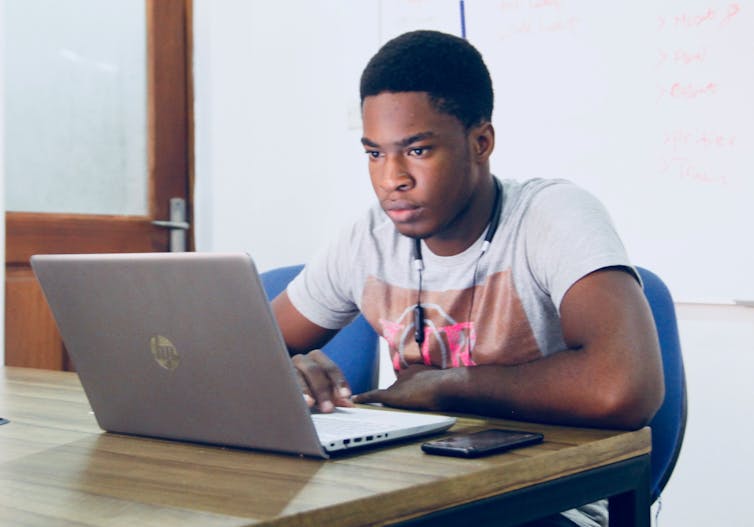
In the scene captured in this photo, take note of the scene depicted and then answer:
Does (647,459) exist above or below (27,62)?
below

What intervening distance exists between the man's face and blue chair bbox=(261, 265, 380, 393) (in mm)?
402

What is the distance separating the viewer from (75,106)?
9.30 feet

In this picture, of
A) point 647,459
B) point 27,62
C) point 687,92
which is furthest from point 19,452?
point 27,62

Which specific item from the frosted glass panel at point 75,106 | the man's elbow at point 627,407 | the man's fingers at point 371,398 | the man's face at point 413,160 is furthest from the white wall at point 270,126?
the man's elbow at point 627,407

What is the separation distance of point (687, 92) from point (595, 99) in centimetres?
24

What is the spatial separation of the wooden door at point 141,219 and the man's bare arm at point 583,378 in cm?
170

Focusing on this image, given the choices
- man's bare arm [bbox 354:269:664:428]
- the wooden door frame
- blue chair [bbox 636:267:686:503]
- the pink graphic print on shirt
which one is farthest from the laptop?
the wooden door frame

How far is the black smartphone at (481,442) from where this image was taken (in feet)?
2.85

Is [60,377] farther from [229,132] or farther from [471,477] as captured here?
[229,132]

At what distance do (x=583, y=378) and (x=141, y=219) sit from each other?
211 cm

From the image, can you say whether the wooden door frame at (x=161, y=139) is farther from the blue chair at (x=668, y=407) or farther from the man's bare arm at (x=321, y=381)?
the blue chair at (x=668, y=407)

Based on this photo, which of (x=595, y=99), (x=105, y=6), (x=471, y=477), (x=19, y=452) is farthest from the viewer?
(x=105, y=6)

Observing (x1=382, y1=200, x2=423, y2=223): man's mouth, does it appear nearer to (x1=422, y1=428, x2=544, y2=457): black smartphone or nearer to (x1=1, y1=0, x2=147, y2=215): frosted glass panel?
(x1=422, y1=428, x2=544, y2=457): black smartphone

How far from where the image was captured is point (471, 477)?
80cm
